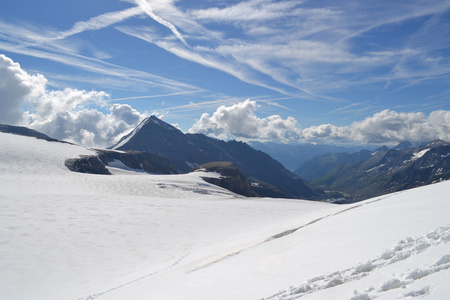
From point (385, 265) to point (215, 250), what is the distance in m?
9.10

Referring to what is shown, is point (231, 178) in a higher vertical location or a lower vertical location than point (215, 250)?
higher

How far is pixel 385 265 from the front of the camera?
5066mm

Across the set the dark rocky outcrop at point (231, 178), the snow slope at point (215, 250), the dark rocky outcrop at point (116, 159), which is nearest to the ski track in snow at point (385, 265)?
the snow slope at point (215, 250)

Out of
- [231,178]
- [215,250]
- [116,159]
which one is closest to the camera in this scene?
[215,250]

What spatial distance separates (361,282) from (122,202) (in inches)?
878

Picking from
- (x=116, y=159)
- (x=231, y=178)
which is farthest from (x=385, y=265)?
(x=116, y=159)

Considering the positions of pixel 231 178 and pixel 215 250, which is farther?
pixel 231 178

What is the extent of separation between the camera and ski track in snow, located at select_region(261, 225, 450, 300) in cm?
422

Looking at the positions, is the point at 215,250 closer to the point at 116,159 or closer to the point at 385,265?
the point at 385,265

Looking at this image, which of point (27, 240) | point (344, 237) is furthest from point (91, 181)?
point (344, 237)

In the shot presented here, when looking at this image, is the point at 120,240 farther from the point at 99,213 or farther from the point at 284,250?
the point at 284,250

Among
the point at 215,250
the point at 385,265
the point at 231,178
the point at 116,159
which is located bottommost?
the point at 215,250

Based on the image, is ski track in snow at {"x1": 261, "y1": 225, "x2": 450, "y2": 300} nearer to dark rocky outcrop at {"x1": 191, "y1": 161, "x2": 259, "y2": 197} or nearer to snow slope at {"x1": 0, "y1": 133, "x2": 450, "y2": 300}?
snow slope at {"x1": 0, "y1": 133, "x2": 450, "y2": 300}

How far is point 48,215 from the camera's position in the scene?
17.2 meters
